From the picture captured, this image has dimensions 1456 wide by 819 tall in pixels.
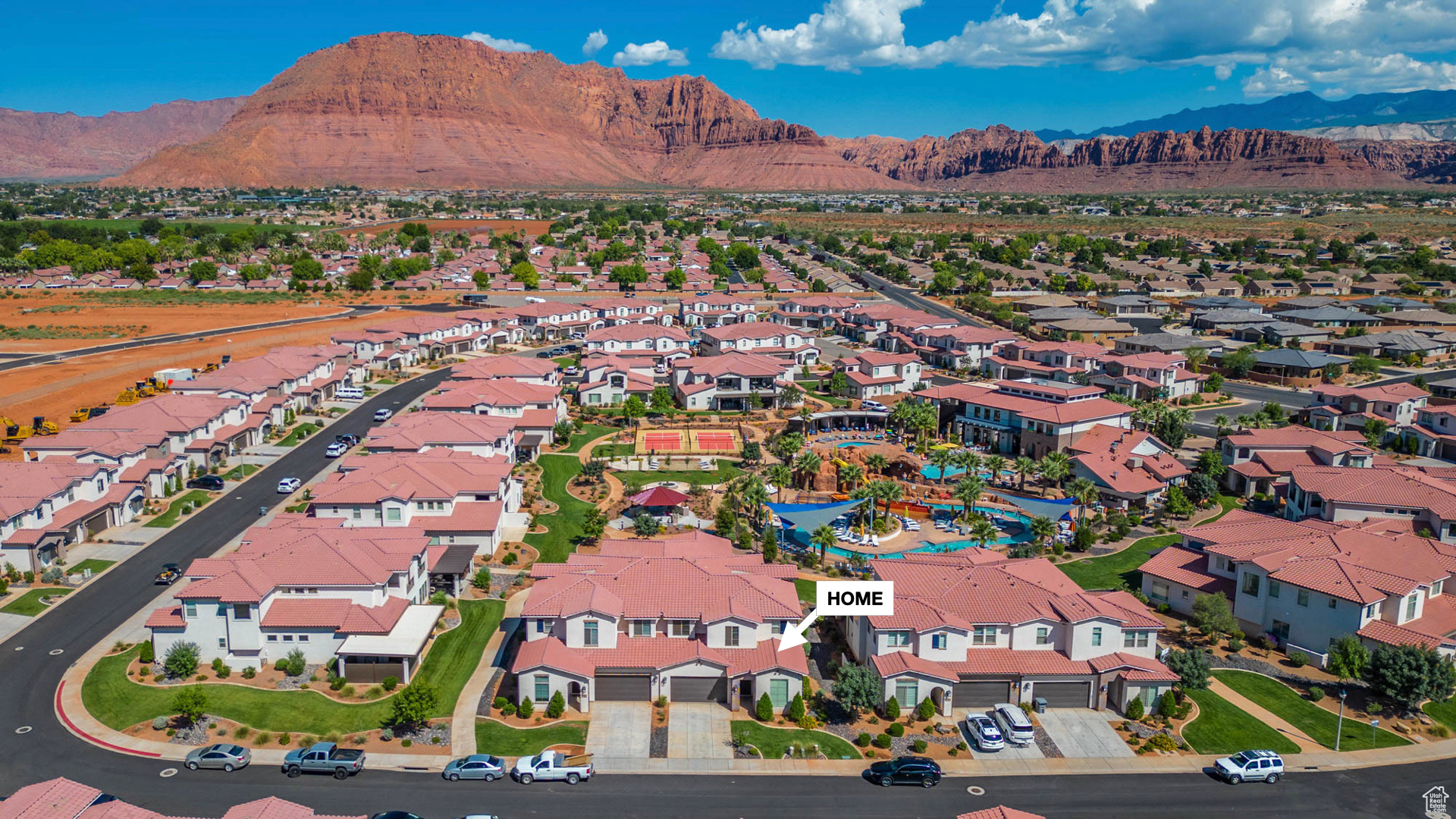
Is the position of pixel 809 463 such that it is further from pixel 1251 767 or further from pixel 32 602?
pixel 32 602

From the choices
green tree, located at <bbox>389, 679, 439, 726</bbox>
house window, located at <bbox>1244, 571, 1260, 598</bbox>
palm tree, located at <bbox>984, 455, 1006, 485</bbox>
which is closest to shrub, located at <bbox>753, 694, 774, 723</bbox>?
green tree, located at <bbox>389, 679, 439, 726</bbox>

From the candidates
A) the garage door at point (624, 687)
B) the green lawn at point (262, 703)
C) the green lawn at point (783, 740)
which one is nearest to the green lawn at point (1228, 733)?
the green lawn at point (783, 740)

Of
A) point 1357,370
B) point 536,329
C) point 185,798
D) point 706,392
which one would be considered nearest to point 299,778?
point 185,798

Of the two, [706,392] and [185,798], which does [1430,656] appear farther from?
[706,392]

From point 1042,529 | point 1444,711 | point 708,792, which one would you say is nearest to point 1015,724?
point 708,792

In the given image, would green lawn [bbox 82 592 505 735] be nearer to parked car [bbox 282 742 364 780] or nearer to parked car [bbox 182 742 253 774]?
parked car [bbox 282 742 364 780]

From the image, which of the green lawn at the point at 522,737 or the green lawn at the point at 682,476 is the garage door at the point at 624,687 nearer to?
the green lawn at the point at 522,737

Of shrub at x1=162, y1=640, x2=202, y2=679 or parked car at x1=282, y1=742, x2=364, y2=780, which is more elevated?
shrub at x1=162, y1=640, x2=202, y2=679
